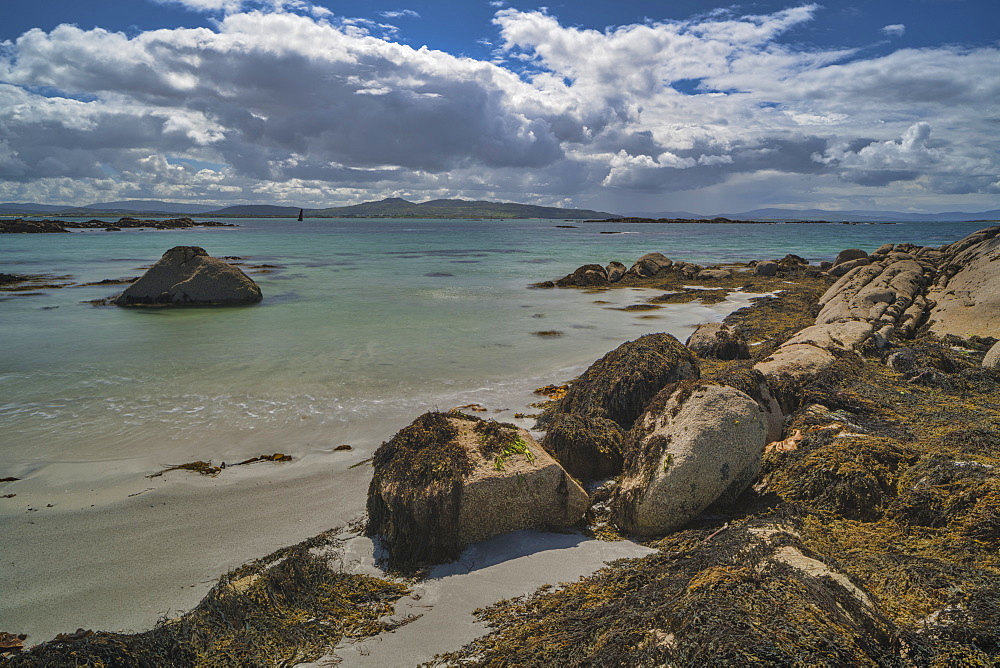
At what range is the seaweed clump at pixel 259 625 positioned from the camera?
10.3 feet

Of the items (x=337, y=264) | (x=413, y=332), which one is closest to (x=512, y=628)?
(x=413, y=332)

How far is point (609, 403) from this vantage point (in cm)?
704

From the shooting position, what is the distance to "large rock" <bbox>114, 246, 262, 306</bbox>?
724 inches

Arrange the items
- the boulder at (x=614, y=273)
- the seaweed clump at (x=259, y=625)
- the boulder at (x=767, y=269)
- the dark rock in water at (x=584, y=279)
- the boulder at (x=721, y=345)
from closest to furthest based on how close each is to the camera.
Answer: the seaweed clump at (x=259, y=625), the boulder at (x=721, y=345), the dark rock in water at (x=584, y=279), the boulder at (x=614, y=273), the boulder at (x=767, y=269)

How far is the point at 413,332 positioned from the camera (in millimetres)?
14250

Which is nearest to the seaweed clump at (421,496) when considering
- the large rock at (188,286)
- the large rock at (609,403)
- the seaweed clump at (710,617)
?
the seaweed clump at (710,617)

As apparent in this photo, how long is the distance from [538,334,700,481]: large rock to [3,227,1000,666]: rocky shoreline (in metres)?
0.03


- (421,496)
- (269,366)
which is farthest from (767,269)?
(421,496)

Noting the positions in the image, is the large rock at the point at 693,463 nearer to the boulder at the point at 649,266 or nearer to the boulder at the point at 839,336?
the boulder at the point at 839,336

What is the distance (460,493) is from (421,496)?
0.35 metres

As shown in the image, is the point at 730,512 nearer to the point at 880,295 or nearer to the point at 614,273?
the point at 880,295

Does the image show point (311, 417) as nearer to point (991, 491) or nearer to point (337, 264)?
point (991, 491)

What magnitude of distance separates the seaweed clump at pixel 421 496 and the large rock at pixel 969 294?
11012 mm

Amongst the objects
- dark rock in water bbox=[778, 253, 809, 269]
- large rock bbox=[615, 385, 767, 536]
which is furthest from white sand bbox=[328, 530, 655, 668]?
dark rock in water bbox=[778, 253, 809, 269]
